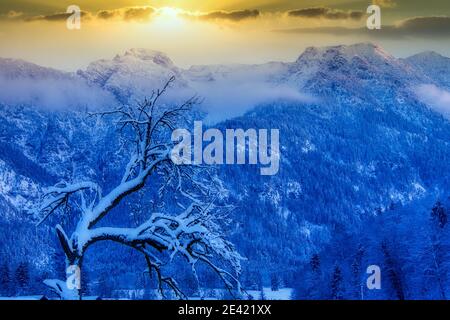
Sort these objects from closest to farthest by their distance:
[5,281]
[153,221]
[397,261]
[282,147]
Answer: [153,221] → [397,261] → [5,281] → [282,147]

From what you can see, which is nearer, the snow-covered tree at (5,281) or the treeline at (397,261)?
the treeline at (397,261)

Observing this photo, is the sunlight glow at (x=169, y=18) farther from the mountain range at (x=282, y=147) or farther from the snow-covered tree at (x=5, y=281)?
the snow-covered tree at (x=5, y=281)

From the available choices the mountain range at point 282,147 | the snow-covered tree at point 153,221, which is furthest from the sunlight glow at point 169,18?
the snow-covered tree at point 153,221

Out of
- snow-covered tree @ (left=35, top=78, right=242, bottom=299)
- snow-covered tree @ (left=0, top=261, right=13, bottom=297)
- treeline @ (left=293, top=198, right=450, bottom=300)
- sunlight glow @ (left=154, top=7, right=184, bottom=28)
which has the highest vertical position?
sunlight glow @ (left=154, top=7, right=184, bottom=28)

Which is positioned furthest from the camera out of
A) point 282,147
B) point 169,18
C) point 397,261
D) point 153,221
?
point 282,147

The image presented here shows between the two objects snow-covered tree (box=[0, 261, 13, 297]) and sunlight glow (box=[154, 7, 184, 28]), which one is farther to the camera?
sunlight glow (box=[154, 7, 184, 28])

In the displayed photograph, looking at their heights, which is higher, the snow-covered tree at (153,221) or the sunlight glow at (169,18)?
the sunlight glow at (169,18)

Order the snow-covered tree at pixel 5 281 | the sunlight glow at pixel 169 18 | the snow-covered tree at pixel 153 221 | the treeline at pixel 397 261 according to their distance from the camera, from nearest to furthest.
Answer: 1. the snow-covered tree at pixel 153 221
2. the treeline at pixel 397 261
3. the snow-covered tree at pixel 5 281
4. the sunlight glow at pixel 169 18

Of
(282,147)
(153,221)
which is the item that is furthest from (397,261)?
(282,147)

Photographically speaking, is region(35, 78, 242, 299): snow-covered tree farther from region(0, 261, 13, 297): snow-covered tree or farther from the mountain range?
region(0, 261, 13, 297): snow-covered tree

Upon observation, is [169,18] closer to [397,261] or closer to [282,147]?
[397,261]

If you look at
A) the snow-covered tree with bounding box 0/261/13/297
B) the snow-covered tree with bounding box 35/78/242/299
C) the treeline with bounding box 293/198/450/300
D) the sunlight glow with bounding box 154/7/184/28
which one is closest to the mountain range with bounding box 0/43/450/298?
the snow-covered tree with bounding box 0/261/13/297

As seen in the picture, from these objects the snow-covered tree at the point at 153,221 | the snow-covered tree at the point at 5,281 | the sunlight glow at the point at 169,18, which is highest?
the sunlight glow at the point at 169,18
